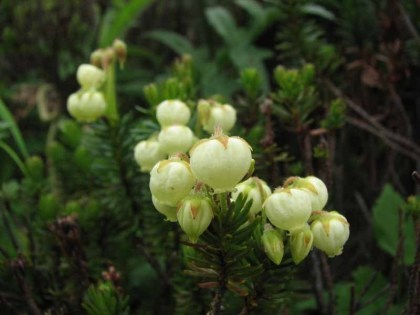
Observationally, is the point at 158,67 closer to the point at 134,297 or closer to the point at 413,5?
the point at 413,5

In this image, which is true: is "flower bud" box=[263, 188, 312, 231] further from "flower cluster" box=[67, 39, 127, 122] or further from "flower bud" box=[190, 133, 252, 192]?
"flower cluster" box=[67, 39, 127, 122]

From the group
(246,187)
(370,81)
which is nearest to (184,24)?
(370,81)

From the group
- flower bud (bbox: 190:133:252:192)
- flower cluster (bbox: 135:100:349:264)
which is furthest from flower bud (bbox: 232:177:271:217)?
flower bud (bbox: 190:133:252:192)

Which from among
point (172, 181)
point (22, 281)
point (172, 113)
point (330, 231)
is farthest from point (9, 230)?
point (330, 231)

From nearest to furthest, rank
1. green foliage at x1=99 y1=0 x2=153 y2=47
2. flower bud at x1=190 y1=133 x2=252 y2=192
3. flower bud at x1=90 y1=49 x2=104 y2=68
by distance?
flower bud at x1=190 y1=133 x2=252 y2=192 → flower bud at x1=90 y1=49 x2=104 y2=68 → green foliage at x1=99 y1=0 x2=153 y2=47

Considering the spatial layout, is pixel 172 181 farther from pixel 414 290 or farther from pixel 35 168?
pixel 35 168

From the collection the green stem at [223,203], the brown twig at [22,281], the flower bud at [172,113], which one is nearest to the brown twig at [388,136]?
the flower bud at [172,113]

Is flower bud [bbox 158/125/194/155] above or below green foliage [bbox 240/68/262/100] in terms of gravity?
below
